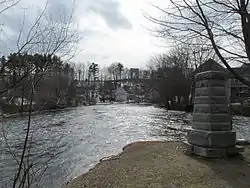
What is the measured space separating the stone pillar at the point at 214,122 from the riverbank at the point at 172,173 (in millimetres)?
374

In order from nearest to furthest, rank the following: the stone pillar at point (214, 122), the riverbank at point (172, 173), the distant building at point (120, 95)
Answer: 1. the riverbank at point (172, 173)
2. the stone pillar at point (214, 122)
3. the distant building at point (120, 95)

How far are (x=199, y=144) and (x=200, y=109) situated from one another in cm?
122

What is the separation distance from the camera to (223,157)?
434 inches

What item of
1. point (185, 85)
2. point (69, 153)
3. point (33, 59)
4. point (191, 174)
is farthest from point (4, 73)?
point (185, 85)

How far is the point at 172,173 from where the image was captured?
9.27 metres

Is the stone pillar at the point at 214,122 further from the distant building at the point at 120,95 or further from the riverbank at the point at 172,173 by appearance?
the distant building at the point at 120,95

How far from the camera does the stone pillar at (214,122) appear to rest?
11.0m

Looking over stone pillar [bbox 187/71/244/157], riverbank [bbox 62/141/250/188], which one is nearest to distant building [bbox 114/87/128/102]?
stone pillar [bbox 187/71/244/157]

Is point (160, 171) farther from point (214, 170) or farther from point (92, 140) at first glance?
point (92, 140)

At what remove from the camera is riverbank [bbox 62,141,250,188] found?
27.6 ft

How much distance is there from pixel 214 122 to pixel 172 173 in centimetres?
281

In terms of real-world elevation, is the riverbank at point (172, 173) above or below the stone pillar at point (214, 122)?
below

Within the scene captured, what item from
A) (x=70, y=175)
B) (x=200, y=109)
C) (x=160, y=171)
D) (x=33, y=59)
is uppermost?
(x=33, y=59)

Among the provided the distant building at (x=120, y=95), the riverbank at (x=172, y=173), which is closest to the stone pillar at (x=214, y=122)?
the riverbank at (x=172, y=173)
